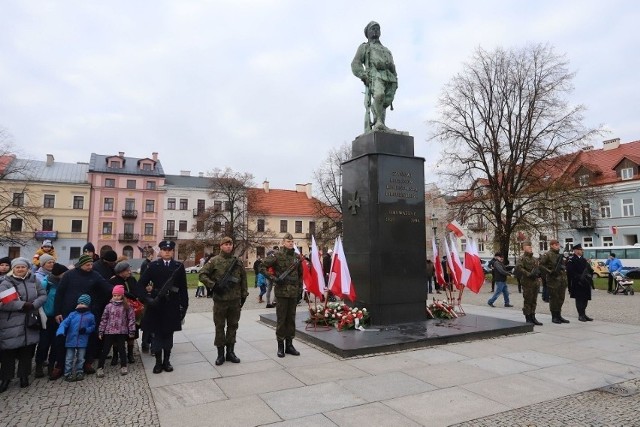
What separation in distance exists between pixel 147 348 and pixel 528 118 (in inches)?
987

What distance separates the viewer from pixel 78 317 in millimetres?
5863

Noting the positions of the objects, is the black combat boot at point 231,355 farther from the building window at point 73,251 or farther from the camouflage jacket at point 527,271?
the building window at point 73,251

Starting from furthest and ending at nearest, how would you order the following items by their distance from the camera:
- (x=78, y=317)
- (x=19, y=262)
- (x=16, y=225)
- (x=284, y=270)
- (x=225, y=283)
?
(x=16, y=225)
(x=284, y=270)
(x=225, y=283)
(x=78, y=317)
(x=19, y=262)

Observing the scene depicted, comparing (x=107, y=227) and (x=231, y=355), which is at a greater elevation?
(x=107, y=227)

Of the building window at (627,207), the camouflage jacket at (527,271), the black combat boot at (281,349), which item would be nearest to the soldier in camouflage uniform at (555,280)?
the camouflage jacket at (527,271)

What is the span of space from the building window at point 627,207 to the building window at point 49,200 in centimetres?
6338

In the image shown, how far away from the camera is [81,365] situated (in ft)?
19.0

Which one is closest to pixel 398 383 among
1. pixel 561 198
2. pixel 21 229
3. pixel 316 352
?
pixel 316 352

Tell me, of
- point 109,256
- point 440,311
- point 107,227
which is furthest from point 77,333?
point 107,227

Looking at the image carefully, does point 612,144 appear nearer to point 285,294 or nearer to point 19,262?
point 285,294

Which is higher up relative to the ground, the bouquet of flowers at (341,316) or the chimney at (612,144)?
the chimney at (612,144)

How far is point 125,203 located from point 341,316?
52.8 metres

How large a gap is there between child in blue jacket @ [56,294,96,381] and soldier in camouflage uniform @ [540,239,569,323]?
31.3ft

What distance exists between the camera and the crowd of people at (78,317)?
5410 mm
